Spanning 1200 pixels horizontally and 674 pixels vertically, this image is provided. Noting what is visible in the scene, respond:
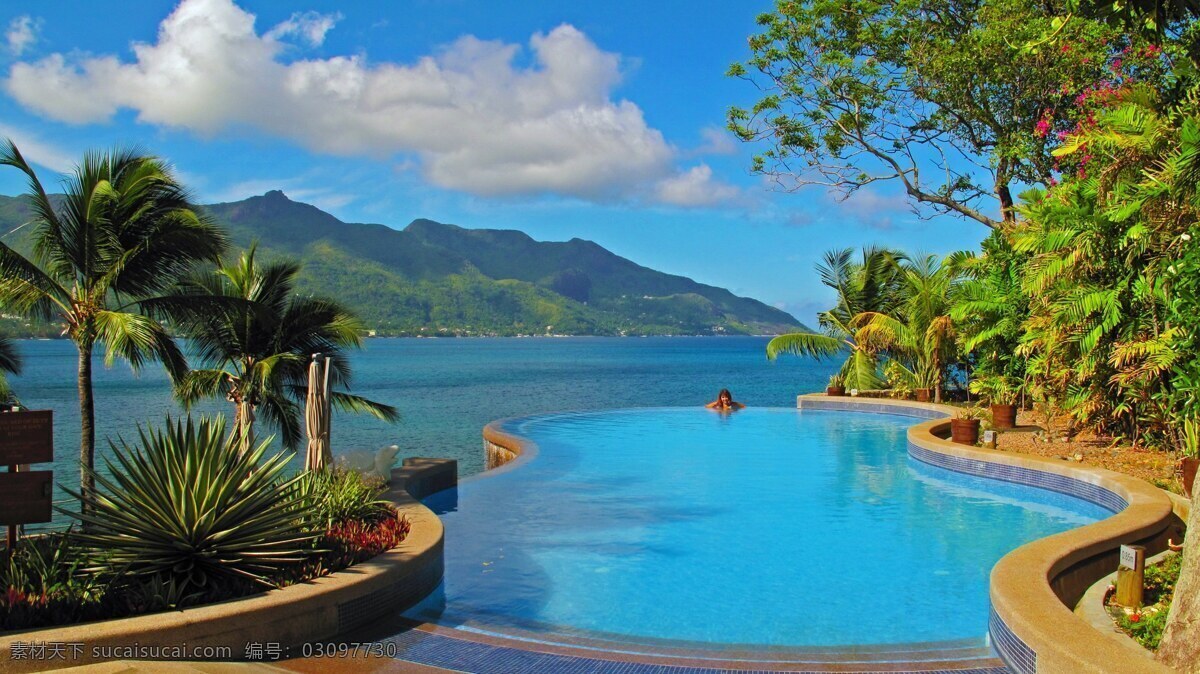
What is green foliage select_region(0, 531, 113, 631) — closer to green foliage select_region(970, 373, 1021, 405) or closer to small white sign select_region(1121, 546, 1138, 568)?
small white sign select_region(1121, 546, 1138, 568)

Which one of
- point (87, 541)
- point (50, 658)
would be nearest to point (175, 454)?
point (87, 541)

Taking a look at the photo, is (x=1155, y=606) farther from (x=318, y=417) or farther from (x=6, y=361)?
(x=6, y=361)

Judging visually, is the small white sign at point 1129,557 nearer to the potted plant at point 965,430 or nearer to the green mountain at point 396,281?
the potted plant at point 965,430

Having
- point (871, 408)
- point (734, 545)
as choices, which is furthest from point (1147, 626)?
point (871, 408)

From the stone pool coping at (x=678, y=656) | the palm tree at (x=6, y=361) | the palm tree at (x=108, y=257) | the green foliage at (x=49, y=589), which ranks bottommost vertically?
the stone pool coping at (x=678, y=656)

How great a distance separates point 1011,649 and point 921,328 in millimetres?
16026

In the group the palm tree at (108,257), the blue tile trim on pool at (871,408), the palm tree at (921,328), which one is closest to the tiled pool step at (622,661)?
the palm tree at (108,257)

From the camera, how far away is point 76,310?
945 cm

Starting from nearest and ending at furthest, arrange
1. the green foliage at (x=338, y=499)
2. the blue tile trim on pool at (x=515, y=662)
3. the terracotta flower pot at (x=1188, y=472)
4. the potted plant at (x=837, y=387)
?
the blue tile trim on pool at (x=515, y=662) < the green foliage at (x=338, y=499) < the terracotta flower pot at (x=1188, y=472) < the potted plant at (x=837, y=387)

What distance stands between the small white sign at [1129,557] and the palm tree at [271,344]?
34.4ft

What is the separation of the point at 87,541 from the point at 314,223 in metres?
195

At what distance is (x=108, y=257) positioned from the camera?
960cm

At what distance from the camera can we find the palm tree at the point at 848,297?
908 inches

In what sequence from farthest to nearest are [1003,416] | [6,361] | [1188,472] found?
[1003,416] → [6,361] → [1188,472]
